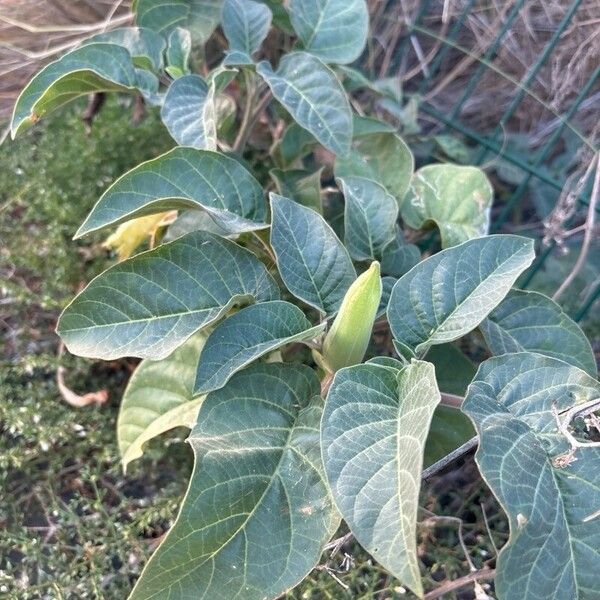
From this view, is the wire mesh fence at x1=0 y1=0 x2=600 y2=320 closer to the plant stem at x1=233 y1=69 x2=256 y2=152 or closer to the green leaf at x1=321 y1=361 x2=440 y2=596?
the plant stem at x1=233 y1=69 x2=256 y2=152

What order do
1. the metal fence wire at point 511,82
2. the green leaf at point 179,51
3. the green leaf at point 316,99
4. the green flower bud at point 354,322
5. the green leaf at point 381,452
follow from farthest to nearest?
the metal fence wire at point 511,82
the green leaf at point 179,51
the green leaf at point 316,99
the green flower bud at point 354,322
the green leaf at point 381,452

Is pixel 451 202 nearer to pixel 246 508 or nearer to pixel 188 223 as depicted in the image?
pixel 188 223

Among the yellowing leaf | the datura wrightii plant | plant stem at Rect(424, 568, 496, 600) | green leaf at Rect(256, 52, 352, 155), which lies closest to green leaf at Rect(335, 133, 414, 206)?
the datura wrightii plant

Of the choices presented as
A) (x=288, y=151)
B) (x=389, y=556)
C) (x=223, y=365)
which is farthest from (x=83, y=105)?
(x=389, y=556)

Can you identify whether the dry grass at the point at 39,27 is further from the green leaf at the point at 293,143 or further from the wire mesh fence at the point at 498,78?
the green leaf at the point at 293,143

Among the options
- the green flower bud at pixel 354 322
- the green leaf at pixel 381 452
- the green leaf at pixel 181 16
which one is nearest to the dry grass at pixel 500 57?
the green leaf at pixel 181 16

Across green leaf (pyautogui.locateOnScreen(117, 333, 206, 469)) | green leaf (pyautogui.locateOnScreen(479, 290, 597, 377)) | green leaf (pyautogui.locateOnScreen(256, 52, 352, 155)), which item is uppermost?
green leaf (pyautogui.locateOnScreen(256, 52, 352, 155))
